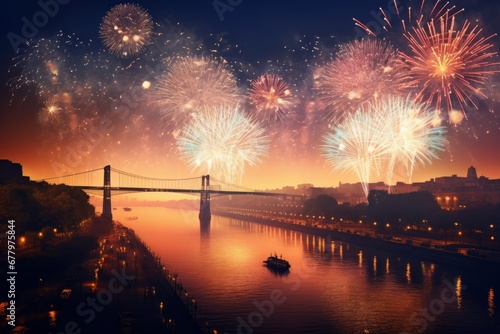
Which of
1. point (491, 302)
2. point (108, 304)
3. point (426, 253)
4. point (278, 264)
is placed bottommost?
point (491, 302)

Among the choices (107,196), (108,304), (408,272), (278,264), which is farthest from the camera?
(107,196)

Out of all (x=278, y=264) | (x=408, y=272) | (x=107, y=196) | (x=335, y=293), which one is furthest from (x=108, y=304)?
(x=107, y=196)

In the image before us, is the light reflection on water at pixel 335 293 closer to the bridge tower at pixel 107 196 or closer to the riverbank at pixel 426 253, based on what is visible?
the riverbank at pixel 426 253

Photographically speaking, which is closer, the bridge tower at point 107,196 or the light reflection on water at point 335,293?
the light reflection on water at point 335,293

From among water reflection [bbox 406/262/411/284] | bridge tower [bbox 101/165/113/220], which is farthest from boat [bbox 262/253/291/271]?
bridge tower [bbox 101/165/113/220]

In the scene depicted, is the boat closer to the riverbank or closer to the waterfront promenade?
the waterfront promenade

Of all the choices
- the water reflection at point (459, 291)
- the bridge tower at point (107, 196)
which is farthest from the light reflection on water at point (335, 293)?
the bridge tower at point (107, 196)

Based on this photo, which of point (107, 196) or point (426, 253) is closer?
point (426, 253)

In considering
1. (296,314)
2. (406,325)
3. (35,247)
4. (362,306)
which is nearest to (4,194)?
(35,247)

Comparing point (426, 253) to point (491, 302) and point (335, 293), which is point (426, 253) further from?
point (335, 293)
